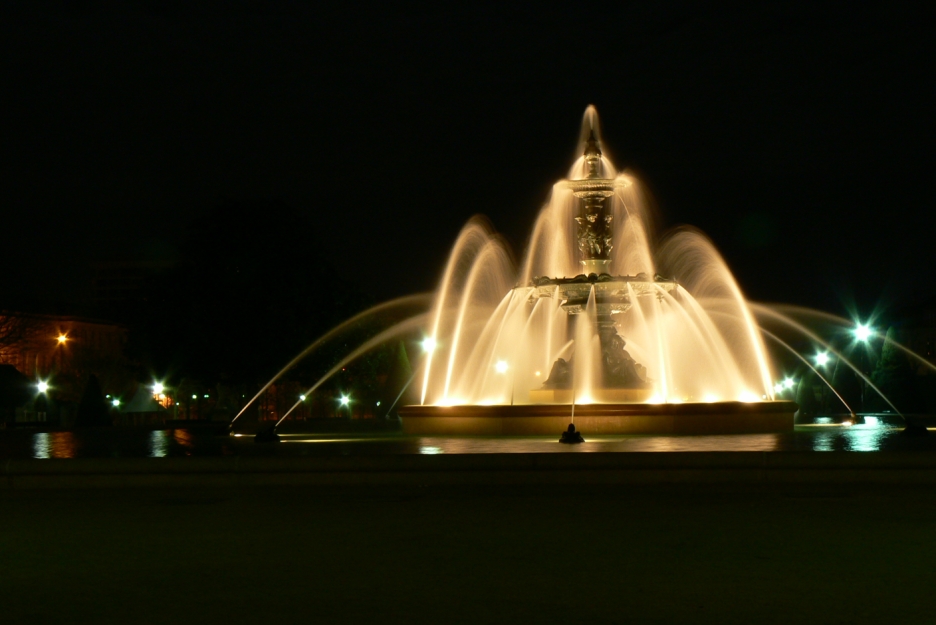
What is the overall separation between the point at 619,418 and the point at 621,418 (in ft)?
0.12

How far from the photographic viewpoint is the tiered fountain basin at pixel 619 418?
72.1ft

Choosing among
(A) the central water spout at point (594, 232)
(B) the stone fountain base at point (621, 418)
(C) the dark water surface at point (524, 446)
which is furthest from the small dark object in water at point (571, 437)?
(A) the central water spout at point (594, 232)

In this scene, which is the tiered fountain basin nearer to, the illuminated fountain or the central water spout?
the illuminated fountain

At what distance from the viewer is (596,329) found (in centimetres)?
2659

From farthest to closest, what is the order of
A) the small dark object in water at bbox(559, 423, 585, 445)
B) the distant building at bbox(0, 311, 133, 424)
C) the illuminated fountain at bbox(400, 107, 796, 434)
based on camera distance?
1. the distant building at bbox(0, 311, 133, 424)
2. the illuminated fountain at bbox(400, 107, 796, 434)
3. the small dark object in water at bbox(559, 423, 585, 445)

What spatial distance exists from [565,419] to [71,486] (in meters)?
9.85

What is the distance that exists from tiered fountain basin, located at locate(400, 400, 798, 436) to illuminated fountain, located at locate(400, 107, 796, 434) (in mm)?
24

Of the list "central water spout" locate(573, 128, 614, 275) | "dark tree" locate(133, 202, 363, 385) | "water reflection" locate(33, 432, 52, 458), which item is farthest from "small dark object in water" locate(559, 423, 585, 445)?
"dark tree" locate(133, 202, 363, 385)

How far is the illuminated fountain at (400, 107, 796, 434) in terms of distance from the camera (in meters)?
22.5

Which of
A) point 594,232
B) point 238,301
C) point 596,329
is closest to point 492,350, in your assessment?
point 596,329

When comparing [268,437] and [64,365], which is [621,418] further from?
[64,365]

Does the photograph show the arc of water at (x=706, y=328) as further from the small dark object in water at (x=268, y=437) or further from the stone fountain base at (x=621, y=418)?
the small dark object in water at (x=268, y=437)

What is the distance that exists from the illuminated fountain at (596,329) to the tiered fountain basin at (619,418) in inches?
0.9

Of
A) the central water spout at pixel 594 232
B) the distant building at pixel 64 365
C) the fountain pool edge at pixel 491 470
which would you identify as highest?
the distant building at pixel 64 365
